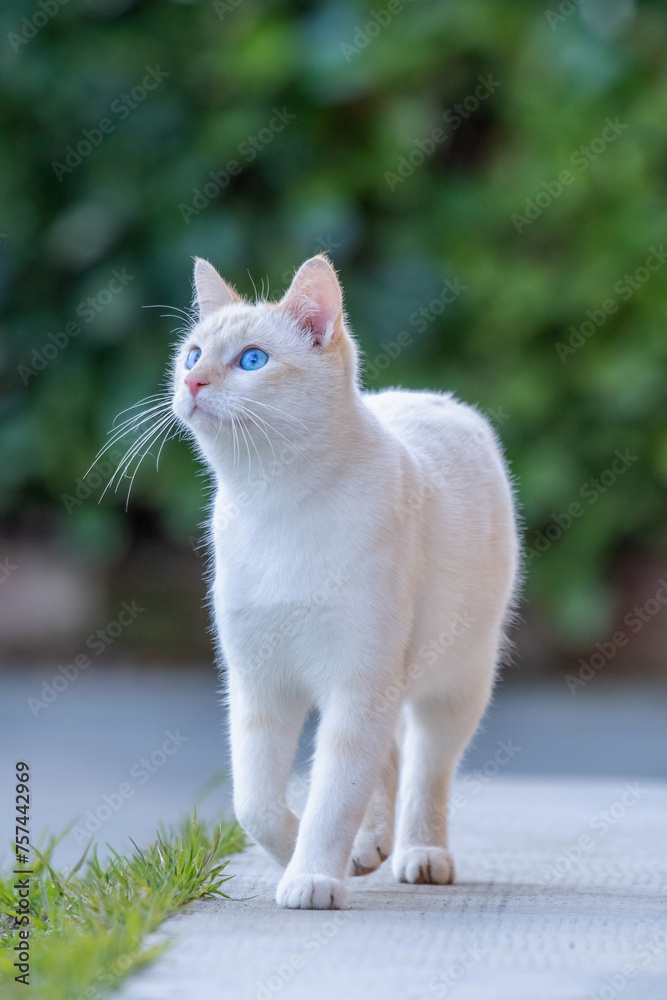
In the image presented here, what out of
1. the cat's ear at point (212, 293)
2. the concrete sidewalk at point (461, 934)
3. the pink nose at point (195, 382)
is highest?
the cat's ear at point (212, 293)

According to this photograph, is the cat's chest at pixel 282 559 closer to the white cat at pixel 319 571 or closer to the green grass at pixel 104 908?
the white cat at pixel 319 571

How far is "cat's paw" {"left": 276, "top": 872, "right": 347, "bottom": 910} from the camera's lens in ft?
5.65

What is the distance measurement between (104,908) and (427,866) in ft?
2.33

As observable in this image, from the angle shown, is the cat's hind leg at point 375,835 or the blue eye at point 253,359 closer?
the blue eye at point 253,359

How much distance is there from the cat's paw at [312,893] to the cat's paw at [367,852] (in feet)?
1.38

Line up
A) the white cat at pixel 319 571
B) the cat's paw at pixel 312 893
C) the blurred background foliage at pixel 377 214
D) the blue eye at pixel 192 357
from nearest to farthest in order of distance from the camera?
the cat's paw at pixel 312 893
the white cat at pixel 319 571
the blue eye at pixel 192 357
the blurred background foliage at pixel 377 214

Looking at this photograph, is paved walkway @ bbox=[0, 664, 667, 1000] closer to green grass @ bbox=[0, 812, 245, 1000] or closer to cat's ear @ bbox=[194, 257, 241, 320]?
green grass @ bbox=[0, 812, 245, 1000]

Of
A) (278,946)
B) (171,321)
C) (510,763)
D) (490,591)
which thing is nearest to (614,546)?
(510,763)

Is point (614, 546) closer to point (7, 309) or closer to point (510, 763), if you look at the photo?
point (510, 763)

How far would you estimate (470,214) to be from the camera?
17.4 feet

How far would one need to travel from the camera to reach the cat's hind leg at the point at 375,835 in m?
2.17

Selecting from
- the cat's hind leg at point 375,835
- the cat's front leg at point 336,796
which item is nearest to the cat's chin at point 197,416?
the cat's front leg at point 336,796

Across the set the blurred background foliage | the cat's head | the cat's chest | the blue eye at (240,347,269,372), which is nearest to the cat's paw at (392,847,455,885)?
the cat's chest

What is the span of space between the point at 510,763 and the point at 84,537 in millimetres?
2287
